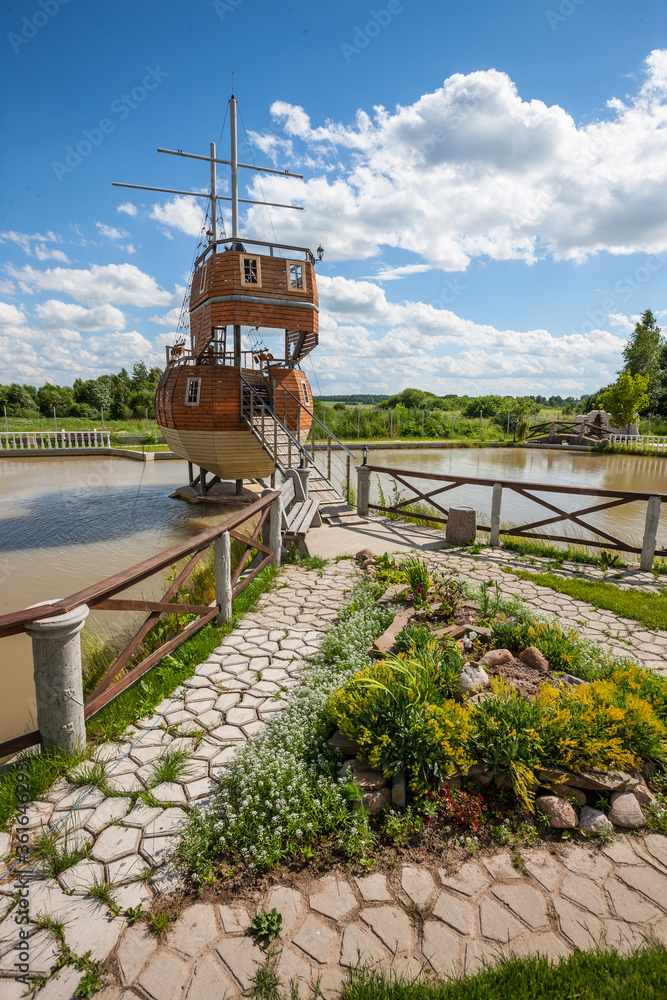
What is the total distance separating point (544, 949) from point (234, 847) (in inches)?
63.2

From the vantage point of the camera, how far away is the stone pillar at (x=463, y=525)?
905 cm

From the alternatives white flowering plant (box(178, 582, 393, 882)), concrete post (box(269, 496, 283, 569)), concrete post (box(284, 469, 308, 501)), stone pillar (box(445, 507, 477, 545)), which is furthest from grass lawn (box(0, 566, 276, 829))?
stone pillar (box(445, 507, 477, 545))

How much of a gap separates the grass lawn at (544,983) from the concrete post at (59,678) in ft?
7.48

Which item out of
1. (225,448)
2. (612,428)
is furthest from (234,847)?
(612,428)

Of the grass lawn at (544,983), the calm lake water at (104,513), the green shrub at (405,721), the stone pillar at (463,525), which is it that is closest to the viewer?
the grass lawn at (544,983)

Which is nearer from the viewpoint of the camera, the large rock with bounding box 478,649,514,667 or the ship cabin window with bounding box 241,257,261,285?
the large rock with bounding box 478,649,514,667

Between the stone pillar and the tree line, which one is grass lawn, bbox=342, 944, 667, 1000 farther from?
→ the tree line

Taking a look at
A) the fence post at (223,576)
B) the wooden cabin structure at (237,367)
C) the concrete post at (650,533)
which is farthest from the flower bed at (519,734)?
the wooden cabin structure at (237,367)

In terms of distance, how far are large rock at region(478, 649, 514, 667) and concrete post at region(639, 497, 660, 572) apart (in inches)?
188

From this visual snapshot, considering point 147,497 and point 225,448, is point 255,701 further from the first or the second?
point 147,497

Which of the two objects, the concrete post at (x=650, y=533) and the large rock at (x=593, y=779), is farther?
the concrete post at (x=650, y=533)

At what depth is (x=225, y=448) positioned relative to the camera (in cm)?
1428

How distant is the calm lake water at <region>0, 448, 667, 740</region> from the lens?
8.00 meters

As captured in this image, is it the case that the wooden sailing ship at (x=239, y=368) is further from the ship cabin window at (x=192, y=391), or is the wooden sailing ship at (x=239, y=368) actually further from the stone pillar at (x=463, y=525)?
the stone pillar at (x=463, y=525)
